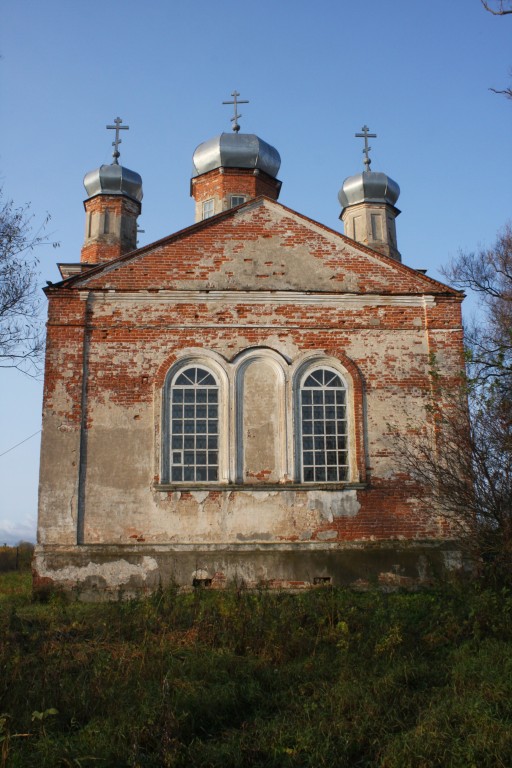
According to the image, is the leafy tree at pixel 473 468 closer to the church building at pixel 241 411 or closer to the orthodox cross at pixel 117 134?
the church building at pixel 241 411

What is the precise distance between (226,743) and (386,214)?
16254 millimetres

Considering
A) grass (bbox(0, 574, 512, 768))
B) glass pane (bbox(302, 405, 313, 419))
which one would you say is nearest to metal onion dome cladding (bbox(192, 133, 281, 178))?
glass pane (bbox(302, 405, 313, 419))

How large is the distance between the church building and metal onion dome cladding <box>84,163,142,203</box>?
23.3 feet

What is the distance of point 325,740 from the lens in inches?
256

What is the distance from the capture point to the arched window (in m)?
13.0

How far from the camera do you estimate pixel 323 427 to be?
1321 centimetres

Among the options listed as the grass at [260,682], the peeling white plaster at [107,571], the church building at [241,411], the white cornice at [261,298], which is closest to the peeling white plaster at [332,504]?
the church building at [241,411]

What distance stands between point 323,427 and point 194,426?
7.30ft

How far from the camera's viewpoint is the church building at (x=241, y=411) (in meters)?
12.3

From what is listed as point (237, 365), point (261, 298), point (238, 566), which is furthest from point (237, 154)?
point (238, 566)

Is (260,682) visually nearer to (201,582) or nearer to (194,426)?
(201,582)

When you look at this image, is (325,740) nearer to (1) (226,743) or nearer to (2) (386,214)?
(1) (226,743)

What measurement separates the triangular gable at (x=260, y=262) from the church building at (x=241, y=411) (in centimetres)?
3

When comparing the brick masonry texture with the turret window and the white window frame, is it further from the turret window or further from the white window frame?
the turret window
